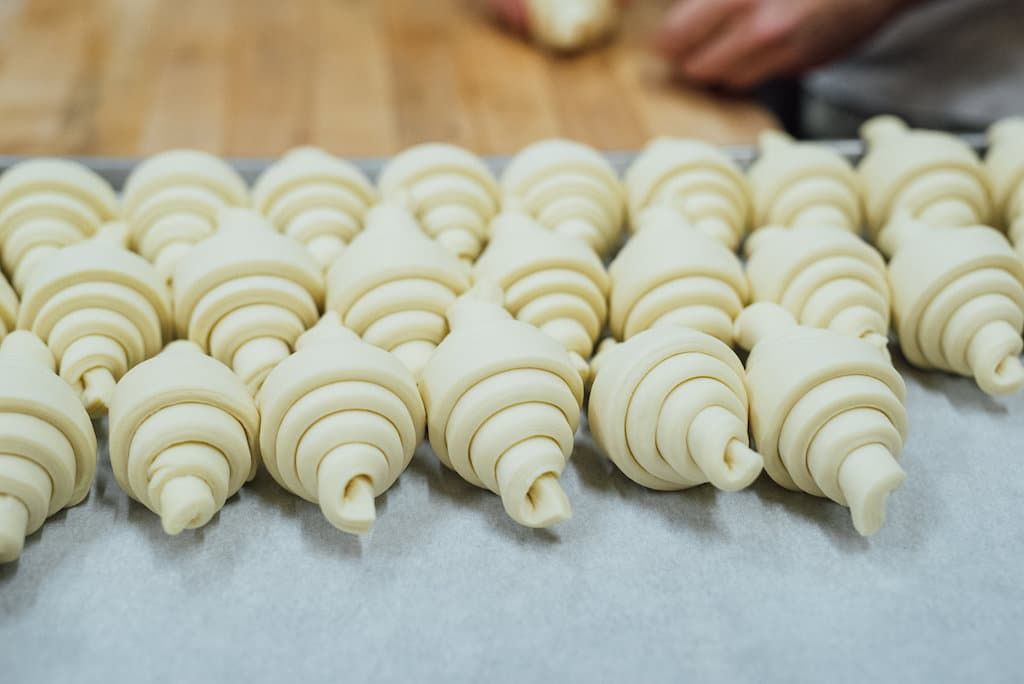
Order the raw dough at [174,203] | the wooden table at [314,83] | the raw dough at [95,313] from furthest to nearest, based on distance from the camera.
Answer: the wooden table at [314,83] < the raw dough at [174,203] < the raw dough at [95,313]

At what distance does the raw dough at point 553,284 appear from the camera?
628 millimetres

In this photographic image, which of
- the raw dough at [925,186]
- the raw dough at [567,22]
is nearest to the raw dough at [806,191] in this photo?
the raw dough at [925,186]

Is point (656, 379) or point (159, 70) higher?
point (656, 379)

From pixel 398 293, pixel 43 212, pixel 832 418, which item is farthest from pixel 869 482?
pixel 43 212

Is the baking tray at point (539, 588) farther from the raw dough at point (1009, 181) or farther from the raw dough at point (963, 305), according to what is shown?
the raw dough at point (1009, 181)

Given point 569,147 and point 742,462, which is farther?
point 569,147

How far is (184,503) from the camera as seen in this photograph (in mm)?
500

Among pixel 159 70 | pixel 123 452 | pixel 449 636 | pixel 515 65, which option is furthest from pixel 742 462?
pixel 159 70

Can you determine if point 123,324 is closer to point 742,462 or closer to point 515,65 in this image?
point 742,462

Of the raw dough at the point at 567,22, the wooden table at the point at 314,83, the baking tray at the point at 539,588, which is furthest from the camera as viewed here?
the raw dough at the point at 567,22

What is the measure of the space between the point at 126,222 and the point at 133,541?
0.92 feet

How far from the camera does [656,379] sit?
1.78 ft

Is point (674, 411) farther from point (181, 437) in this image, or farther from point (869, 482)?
point (181, 437)

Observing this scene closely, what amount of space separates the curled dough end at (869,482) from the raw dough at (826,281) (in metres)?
0.11
